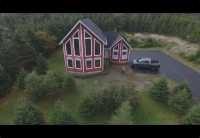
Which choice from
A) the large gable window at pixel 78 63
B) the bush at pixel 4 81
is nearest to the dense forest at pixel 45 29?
the bush at pixel 4 81

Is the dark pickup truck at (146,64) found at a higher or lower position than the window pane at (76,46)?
lower

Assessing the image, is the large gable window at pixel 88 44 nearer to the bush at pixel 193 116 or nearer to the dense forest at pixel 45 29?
the dense forest at pixel 45 29

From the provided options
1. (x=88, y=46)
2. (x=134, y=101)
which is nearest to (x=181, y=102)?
(x=134, y=101)

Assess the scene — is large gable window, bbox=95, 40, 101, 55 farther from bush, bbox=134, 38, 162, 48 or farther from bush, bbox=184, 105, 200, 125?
bush, bbox=184, 105, 200, 125

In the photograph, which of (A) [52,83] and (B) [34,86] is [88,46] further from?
(B) [34,86]

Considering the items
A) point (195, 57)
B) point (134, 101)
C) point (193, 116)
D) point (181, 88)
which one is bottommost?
point (193, 116)
